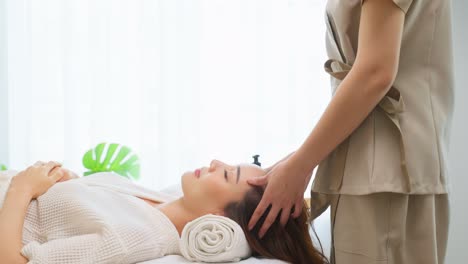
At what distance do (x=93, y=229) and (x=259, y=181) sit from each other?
50cm

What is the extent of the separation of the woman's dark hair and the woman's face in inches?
1.0

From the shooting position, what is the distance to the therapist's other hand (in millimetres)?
1446

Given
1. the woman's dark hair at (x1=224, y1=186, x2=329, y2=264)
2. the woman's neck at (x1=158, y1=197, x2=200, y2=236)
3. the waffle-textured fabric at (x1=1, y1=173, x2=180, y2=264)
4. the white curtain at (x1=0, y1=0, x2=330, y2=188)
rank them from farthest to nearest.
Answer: the white curtain at (x1=0, y1=0, x2=330, y2=188), the woman's neck at (x1=158, y1=197, x2=200, y2=236), the woman's dark hair at (x1=224, y1=186, x2=329, y2=264), the waffle-textured fabric at (x1=1, y1=173, x2=180, y2=264)

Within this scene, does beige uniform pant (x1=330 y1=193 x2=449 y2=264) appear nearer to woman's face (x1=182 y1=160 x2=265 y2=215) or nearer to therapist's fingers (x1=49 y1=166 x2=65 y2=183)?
woman's face (x1=182 y1=160 x2=265 y2=215)

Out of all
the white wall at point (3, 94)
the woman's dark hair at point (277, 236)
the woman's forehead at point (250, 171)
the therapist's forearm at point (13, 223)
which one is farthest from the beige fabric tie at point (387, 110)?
the white wall at point (3, 94)

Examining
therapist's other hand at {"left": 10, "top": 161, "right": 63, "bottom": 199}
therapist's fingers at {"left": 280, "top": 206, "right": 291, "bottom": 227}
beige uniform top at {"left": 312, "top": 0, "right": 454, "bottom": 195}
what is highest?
beige uniform top at {"left": 312, "top": 0, "right": 454, "bottom": 195}

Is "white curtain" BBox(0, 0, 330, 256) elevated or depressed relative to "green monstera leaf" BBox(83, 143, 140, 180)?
elevated

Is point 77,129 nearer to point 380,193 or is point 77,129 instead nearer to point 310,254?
point 310,254

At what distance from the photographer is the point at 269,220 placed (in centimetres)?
137

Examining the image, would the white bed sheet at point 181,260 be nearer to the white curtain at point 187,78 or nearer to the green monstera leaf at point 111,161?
the green monstera leaf at point 111,161

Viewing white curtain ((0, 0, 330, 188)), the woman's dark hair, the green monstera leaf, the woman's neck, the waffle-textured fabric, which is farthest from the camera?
white curtain ((0, 0, 330, 188))

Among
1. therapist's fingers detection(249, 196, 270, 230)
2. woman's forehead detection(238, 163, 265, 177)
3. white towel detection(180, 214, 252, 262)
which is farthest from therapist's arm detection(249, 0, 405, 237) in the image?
woman's forehead detection(238, 163, 265, 177)

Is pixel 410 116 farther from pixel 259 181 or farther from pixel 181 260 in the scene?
pixel 181 260

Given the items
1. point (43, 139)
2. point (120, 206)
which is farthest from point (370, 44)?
point (43, 139)
